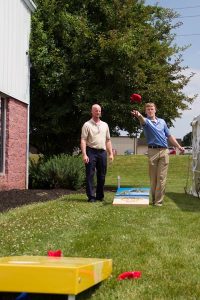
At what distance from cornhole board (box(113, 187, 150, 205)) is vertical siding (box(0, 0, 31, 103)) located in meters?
4.43

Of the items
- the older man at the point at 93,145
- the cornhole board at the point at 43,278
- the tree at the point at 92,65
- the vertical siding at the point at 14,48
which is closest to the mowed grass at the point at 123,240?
the cornhole board at the point at 43,278

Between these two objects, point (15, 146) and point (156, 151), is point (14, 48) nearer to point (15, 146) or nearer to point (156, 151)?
point (15, 146)

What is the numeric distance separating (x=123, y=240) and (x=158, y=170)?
4.55 meters

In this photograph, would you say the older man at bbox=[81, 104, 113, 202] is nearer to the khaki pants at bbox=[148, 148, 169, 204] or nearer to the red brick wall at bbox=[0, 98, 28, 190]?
the khaki pants at bbox=[148, 148, 169, 204]

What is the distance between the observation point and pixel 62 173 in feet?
52.7

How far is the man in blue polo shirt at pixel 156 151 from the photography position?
11.2 meters

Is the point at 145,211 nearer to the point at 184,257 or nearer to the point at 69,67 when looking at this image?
the point at 184,257

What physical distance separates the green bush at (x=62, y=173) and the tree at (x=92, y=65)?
1862 mm

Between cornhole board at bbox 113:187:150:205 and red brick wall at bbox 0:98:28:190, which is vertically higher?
red brick wall at bbox 0:98:28:190

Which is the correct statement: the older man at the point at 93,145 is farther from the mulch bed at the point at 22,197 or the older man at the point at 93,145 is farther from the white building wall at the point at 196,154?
the white building wall at the point at 196,154

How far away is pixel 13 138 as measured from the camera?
15.5m

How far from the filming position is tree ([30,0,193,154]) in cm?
1742

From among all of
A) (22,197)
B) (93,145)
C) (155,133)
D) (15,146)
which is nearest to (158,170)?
(155,133)

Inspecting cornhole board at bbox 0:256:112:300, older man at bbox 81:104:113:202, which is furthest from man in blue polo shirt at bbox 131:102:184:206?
cornhole board at bbox 0:256:112:300
